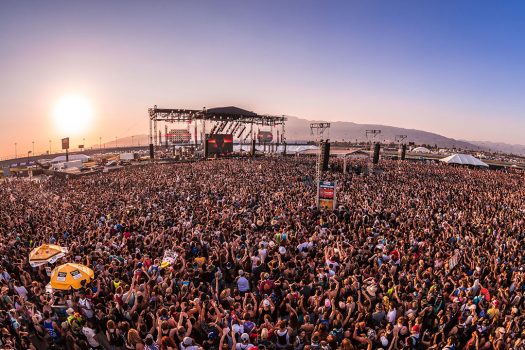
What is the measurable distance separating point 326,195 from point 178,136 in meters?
51.9

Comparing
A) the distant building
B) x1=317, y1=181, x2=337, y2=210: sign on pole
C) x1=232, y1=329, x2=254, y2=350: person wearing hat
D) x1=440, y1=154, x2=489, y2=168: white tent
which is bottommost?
x1=232, y1=329, x2=254, y2=350: person wearing hat

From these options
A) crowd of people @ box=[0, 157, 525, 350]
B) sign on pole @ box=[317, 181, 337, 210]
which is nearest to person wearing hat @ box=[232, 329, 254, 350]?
crowd of people @ box=[0, 157, 525, 350]

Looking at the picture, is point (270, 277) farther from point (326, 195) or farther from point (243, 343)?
point (326, 195)

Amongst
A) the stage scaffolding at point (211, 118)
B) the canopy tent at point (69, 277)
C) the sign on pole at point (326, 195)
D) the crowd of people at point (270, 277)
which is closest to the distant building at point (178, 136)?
the stage scaffolding at point (211, 118)

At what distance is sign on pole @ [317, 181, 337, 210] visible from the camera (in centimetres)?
1544

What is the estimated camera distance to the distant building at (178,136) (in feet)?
201

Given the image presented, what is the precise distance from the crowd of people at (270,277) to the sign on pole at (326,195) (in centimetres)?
50

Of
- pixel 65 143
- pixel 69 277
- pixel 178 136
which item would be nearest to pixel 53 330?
pixel 69 277

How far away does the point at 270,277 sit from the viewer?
782 cm

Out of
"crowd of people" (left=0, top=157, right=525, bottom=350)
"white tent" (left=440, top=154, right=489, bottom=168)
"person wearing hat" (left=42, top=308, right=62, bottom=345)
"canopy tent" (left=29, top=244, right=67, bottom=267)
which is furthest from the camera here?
"white tent" (left=440, top=154, right=489, bottom=168)

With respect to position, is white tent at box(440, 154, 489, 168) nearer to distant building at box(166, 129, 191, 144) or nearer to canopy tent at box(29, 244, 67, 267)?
canopy tent at box(29, 244, 67, 267)

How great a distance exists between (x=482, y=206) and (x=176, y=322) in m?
17.4

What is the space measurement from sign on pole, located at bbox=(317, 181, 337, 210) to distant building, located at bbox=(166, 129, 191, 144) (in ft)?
167

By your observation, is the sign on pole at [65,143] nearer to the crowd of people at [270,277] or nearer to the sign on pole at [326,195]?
the crowd of people at [270,277]
